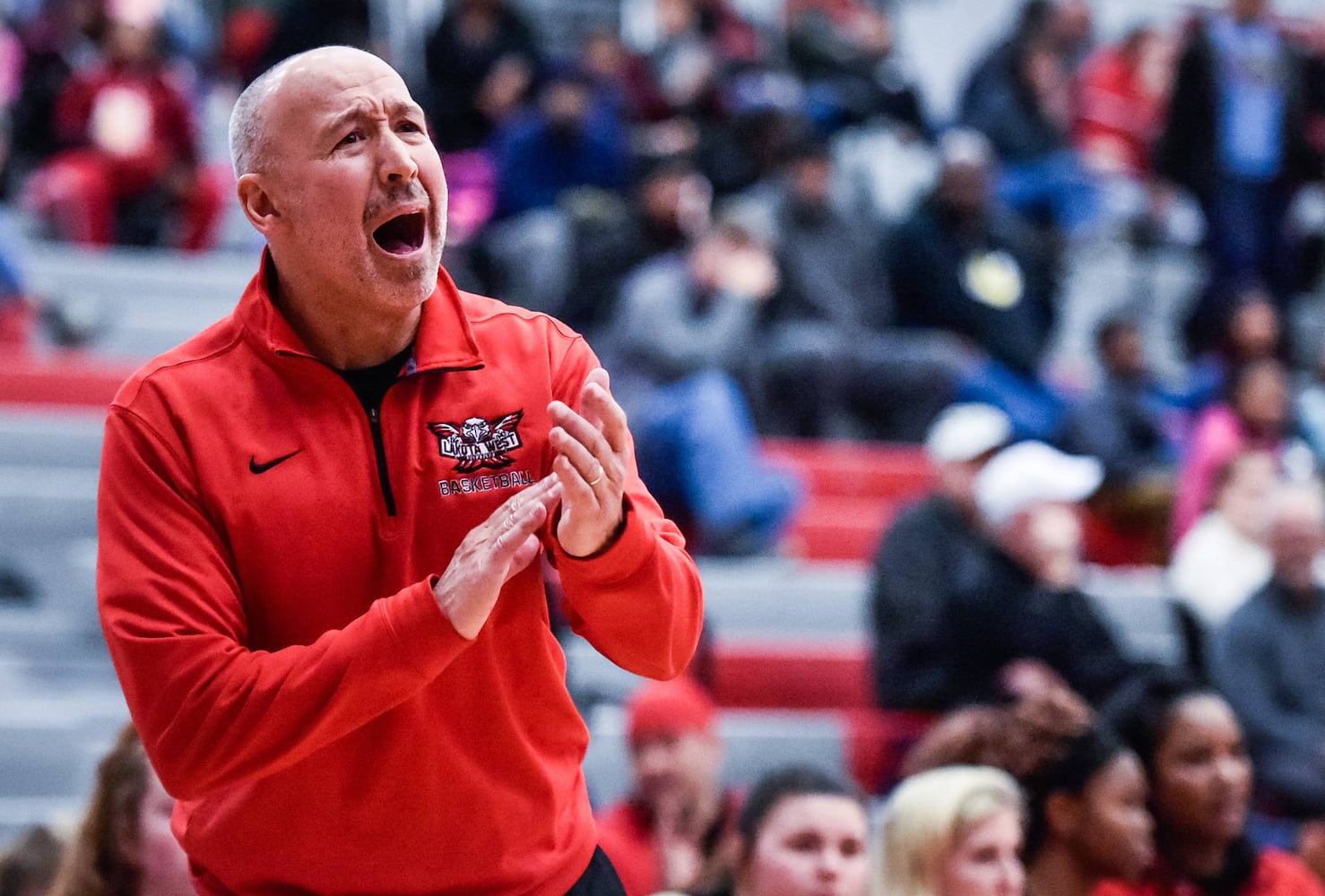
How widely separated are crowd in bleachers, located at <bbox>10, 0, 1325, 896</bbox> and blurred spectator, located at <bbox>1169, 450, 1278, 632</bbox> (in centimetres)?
1

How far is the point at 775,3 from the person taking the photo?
10.9 meters

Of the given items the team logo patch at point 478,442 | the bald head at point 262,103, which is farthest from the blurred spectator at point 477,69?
the team logo patch at point 478,442

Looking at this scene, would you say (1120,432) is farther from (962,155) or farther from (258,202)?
(258,202)

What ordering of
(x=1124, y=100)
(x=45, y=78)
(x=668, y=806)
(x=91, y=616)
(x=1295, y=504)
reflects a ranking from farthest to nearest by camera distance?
1. (x=1124, y=100)
2. (x=45, y=78)
3. (x=91, y=616)
4. (x=1295, y=504)
5. (x=668, y=806)

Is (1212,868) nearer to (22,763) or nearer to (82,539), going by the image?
(22,763)

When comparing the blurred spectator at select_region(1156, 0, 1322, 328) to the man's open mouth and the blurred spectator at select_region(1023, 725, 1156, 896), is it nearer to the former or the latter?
the blurred spectator at select_region(1023, 725, 1156, 896)

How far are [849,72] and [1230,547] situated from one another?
473 cm

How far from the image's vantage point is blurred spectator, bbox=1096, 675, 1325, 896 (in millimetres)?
3859

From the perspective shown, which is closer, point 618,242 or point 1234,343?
point 618,242

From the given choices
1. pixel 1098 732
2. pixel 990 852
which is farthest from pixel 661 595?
pixel 1098 732

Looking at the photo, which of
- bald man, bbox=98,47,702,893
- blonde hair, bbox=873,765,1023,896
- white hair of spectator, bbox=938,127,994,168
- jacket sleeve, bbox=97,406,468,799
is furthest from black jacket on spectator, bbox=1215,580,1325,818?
jacket sleeve, bbox=97,406,468,799

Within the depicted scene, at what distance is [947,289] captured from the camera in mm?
7445

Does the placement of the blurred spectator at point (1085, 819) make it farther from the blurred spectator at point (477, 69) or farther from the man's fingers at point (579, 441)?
the blurred spectator at point (477, 69)

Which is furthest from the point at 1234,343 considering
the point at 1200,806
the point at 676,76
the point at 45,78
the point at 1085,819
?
the point at 45,78
